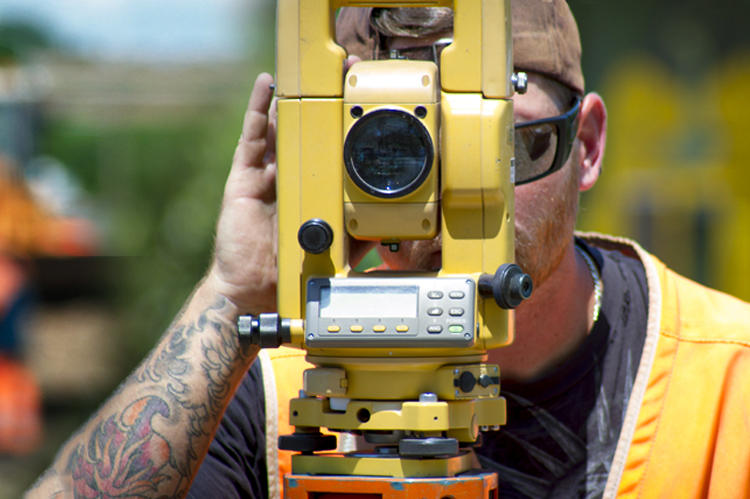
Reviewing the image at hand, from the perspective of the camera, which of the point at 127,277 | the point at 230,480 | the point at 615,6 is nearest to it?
the point at 230,480

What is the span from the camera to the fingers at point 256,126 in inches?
69.2

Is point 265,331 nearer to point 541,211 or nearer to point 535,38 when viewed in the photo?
point 541,211

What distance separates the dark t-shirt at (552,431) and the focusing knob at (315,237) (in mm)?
831

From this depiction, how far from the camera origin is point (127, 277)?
273 inches

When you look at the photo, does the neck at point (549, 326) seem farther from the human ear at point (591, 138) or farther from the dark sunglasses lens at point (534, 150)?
the dark sunglasses lens at point (534, 150)

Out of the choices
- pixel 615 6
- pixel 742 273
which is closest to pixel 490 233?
pixel 742 273

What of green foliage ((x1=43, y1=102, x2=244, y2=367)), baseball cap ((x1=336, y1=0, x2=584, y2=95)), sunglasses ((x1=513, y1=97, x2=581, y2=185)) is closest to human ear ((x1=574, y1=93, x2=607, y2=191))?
baseball cap ((x1=336, y1=0, x2=584, y2=95))

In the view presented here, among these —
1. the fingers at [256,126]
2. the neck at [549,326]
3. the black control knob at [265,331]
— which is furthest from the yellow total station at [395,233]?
the neck at [549,326]

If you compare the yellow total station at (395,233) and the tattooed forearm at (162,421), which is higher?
the yellow total station at (395,233)

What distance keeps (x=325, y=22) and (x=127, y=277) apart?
6.00 metres

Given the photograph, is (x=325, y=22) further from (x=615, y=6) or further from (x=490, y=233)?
(x=615, y=6)

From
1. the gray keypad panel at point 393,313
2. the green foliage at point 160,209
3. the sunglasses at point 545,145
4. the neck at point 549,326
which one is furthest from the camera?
the green foliage at point 160,209

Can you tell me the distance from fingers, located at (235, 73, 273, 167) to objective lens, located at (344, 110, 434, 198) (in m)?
0.56

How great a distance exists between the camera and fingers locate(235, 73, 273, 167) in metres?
1.76
